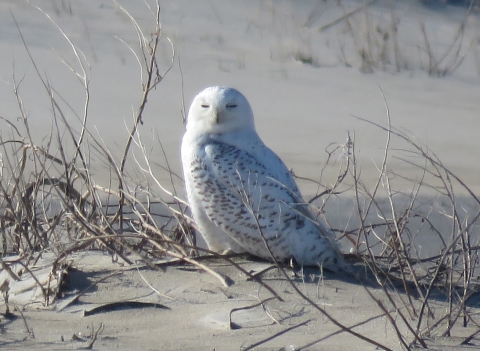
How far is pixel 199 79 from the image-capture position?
30.5 ft

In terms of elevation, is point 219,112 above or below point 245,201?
above

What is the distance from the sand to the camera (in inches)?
129

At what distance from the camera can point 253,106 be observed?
870 cm

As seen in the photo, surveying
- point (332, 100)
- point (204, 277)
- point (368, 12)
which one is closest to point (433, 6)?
point (368, 12)

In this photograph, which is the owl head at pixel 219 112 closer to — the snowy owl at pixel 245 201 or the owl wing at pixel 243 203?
the snowy owl at pixel 245 201

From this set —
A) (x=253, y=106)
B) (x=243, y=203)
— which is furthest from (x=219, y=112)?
(x=253, y=106)

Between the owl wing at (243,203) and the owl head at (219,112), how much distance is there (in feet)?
0.51

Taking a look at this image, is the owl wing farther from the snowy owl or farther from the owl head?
the owl head

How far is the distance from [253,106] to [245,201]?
15.7 feet

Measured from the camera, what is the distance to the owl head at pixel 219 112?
4160mm

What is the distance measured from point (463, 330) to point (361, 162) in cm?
403

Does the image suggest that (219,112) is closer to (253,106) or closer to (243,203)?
(243,203)

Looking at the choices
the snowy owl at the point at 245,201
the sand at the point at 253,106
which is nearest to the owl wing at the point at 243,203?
the snowy owl at the point at 245,201

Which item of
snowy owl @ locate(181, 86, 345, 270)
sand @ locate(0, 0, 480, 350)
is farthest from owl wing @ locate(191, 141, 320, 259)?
sand @ locate(0, 0, 480, 350)
